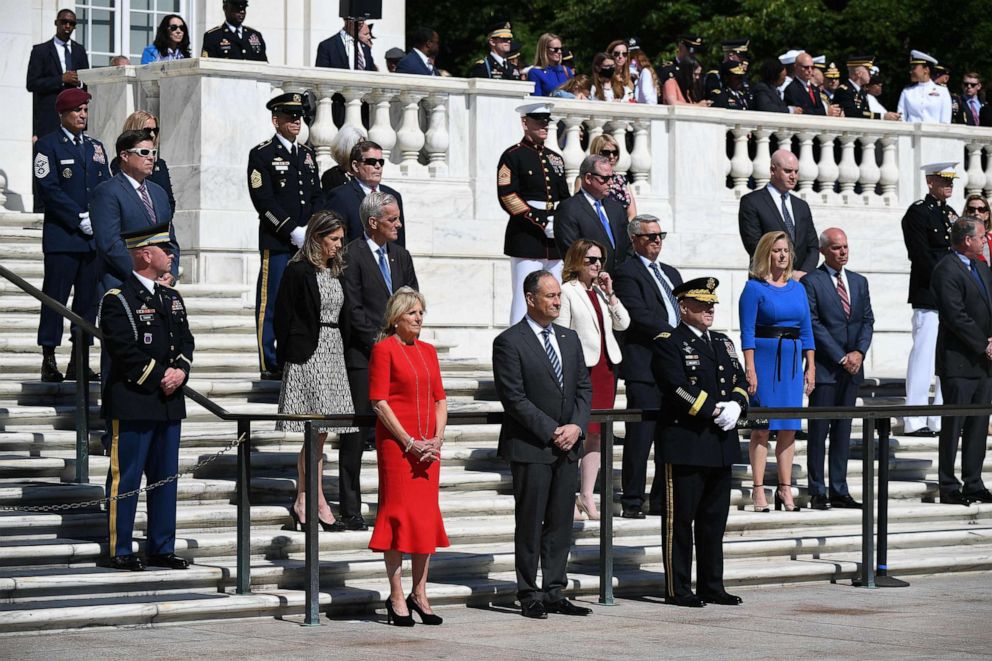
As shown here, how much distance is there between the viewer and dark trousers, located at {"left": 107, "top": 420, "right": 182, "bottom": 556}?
11914 mm

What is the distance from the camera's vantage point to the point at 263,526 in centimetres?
1294

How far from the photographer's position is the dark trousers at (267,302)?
15.2m

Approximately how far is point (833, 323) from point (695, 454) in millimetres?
3764

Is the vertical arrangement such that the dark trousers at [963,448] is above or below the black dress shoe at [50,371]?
below

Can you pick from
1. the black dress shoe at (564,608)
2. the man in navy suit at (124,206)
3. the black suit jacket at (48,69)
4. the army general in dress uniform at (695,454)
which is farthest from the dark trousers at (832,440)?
the black suit jacket at (48,69)

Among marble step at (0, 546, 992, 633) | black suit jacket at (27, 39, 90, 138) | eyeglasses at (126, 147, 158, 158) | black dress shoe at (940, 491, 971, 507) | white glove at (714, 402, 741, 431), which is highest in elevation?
black suit jacket at (27, 39, 90, 138)

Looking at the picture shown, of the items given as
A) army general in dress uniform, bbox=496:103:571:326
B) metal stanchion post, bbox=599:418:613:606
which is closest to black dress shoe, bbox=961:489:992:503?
army general in dress uniform, bbox=496:103:571:326

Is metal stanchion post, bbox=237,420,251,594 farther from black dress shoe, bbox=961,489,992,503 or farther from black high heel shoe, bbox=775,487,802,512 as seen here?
black dress shoe, bbox=961,489,992,503

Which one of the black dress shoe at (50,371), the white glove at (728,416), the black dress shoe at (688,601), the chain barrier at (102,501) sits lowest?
the black dress shoe at (688,601)

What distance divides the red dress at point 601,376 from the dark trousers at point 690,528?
193 cm

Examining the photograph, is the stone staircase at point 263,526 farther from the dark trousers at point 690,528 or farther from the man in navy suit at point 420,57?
the man in navy suit at point 420,57

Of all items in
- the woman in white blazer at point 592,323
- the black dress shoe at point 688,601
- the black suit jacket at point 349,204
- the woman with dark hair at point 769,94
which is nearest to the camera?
the black dress shoe at point 688,601

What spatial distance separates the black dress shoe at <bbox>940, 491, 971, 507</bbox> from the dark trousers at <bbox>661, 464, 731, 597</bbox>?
157 inches

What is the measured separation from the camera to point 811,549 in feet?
46.0
